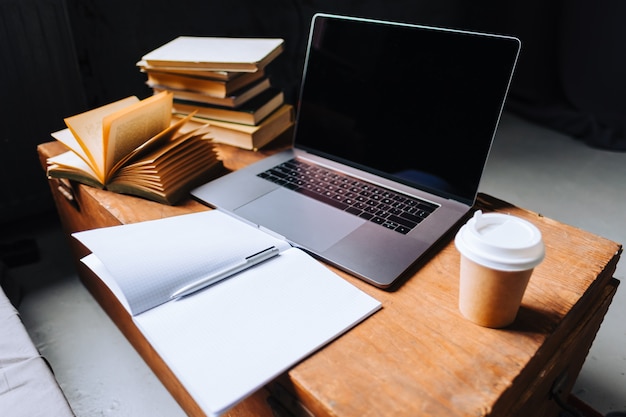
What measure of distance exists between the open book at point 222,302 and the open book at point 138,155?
128 mm

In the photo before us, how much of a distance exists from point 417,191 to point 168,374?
21.8 inches

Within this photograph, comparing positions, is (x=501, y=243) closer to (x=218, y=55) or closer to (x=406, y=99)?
(x=406, y=99)

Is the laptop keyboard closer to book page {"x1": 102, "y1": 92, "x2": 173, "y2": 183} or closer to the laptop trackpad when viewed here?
the laptop trackpad

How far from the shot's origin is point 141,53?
1.46 metres

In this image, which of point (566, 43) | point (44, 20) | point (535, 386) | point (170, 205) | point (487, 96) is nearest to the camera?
point (535, 386)

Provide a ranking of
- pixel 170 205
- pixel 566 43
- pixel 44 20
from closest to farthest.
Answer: pixel 170 205 → pixel 44 20 → pixel 566 43

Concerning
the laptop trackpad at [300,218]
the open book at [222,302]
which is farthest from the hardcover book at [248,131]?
the open book at [222,302]

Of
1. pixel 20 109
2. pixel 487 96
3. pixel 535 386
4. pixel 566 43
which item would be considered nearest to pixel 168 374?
pixel 535 386

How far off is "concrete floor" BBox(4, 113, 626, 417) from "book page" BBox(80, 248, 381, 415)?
49cm

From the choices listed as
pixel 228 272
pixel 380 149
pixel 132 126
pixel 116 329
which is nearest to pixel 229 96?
pixel 132 126

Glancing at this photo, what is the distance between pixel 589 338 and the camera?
0.76 m

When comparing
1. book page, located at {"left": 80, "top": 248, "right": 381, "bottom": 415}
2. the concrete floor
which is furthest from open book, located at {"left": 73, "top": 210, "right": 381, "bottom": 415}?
the concrete floor

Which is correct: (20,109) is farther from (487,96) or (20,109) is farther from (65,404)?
(487,96)

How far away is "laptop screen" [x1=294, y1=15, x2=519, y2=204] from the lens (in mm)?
682
